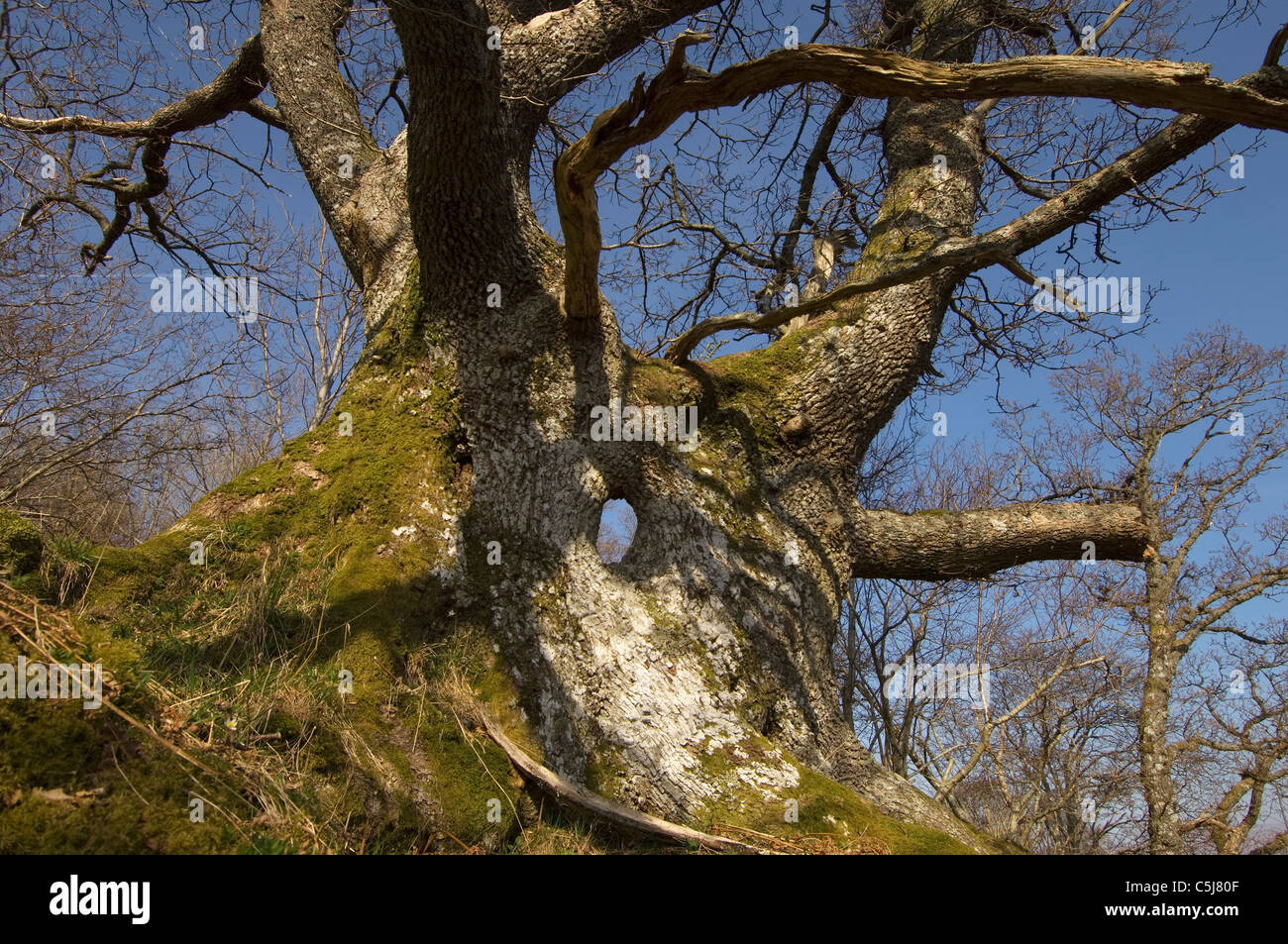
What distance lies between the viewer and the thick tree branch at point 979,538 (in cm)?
588

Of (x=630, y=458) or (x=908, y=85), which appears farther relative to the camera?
(x=630, y=458)

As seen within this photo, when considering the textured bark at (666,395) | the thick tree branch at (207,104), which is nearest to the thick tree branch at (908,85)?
the textured bark at (666,395)

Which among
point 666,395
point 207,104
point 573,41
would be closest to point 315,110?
point 207,104

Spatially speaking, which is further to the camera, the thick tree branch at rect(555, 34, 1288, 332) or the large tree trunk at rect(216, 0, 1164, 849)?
the large tree trunk at rect(216, 0, 1164, 849)

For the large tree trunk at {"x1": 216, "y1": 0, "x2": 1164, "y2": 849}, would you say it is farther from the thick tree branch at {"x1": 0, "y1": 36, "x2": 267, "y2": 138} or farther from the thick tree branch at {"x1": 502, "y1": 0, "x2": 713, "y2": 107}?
the thick tree branch at {"x1": 0, "y1": 36, "x2": 267, "y2": 138}

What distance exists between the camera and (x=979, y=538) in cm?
600

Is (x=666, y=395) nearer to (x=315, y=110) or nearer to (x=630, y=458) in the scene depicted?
(x=630, y=458)

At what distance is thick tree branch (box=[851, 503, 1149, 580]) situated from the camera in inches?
231

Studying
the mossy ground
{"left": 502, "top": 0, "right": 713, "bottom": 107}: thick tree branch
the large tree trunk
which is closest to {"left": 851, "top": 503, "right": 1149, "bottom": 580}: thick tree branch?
the large tree trunk

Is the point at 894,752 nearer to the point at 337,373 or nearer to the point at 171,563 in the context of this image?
the point at 171,563

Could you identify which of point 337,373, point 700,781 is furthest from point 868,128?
point 337,373
